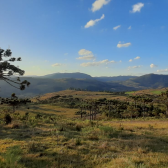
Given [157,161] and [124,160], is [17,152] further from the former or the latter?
[157,161]

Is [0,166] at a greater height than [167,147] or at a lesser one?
greater

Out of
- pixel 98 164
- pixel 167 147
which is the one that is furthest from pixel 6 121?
pixel 167 147

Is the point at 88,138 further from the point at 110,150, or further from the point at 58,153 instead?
the point at 58,153

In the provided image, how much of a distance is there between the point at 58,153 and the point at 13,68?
9.59 m

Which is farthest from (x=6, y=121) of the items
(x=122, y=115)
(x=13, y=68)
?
(x=122, y=115)

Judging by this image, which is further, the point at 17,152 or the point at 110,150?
the point at 110,150

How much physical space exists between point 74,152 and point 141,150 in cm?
379

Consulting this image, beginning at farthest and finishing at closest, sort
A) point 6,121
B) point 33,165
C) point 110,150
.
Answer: point 6,121 → point 110,150 → point 33,165

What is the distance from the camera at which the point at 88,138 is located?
10938 millimetres

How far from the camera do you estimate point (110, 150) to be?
815 centimetres

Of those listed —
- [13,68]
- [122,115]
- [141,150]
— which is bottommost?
[122,115]

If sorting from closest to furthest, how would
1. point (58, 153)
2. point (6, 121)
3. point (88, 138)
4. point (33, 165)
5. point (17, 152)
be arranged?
point (33, 165), point (17, 152), point (58, 153), point (88, 138), point (6, 121)

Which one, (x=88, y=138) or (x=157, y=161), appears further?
(x=88, y=138)

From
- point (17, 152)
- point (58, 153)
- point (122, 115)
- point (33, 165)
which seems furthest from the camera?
point (122, 115)
